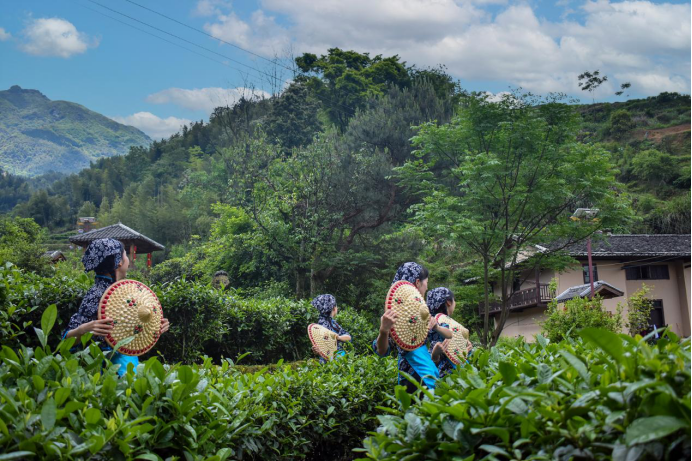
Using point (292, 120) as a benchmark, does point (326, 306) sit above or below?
below

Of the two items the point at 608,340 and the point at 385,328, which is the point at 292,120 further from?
the point at 608,340

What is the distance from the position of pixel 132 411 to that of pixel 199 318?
15.8 feet

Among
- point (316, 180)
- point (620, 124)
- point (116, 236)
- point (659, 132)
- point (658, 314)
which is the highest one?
point (620, 124)

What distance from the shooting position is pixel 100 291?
4008 mm

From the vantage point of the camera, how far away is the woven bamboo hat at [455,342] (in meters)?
4.80

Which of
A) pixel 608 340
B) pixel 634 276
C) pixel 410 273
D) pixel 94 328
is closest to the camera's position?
pixel 608 340

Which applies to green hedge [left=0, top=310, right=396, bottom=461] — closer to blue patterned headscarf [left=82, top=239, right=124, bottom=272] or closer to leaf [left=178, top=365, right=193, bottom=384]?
leaf [left=178, top=365, right=193, bottom=384]

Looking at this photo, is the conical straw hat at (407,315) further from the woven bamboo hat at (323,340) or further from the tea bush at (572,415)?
the woven bamboo hat at (323,340)

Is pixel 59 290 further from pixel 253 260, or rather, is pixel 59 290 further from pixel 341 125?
pixel 341 125

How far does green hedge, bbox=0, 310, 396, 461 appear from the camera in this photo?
1.84m

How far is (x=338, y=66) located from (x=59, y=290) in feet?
105

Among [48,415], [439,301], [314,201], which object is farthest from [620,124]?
[48,415]

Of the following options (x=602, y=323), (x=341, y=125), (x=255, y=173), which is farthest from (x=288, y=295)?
(x=341, y=125)

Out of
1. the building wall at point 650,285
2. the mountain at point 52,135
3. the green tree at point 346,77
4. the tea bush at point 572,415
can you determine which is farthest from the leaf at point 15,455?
the mountain at point 52,135
